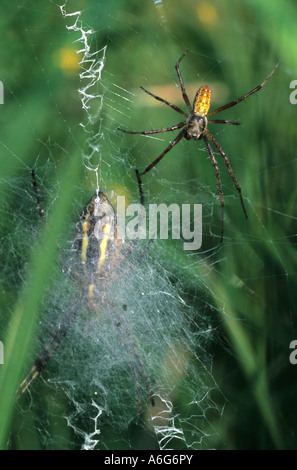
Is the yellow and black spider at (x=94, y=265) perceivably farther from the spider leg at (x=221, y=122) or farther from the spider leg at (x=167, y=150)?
the spider leg at (x=221, y=122)

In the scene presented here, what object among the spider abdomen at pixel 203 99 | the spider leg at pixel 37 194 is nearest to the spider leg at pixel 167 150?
the spider abdomen at pixel 203 99

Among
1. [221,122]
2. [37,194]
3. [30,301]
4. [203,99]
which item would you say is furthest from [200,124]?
[30,301]

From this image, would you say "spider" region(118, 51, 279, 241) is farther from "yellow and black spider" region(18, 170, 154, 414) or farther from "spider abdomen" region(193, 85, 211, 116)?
"yellow and black spider" region(18, 170, 154, 414)

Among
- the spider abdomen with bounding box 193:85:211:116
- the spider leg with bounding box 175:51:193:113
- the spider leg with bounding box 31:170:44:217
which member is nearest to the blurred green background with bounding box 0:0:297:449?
the spider leg with bounding box 31:170:44:217

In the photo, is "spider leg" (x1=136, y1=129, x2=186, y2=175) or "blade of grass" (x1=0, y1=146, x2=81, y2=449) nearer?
"blade of grass" (x1=0, y1=146, x2=81, y2=449)

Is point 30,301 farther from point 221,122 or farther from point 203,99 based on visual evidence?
point 221,122

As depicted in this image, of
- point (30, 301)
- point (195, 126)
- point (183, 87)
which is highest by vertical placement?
point (183, 87)
